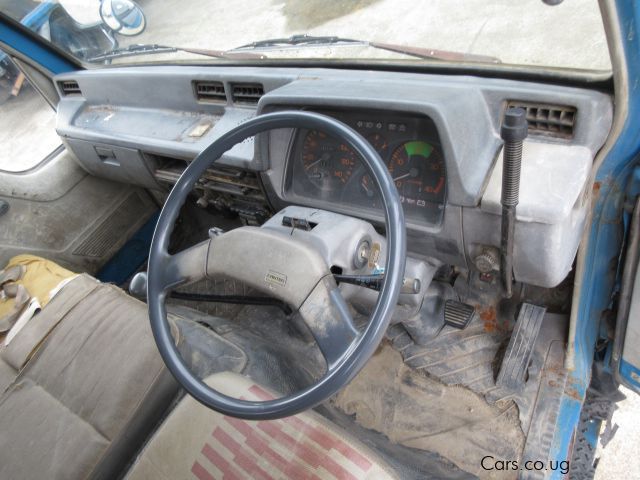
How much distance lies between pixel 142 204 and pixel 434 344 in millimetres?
1705

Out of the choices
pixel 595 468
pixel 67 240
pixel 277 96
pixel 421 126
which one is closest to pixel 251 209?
pixel 277 96

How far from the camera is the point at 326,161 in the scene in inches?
57.0

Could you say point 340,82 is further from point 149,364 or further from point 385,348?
point 385,348

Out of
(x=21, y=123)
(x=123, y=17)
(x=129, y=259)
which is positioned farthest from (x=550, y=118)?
(x=21, y=123)

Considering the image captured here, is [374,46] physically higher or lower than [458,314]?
higher

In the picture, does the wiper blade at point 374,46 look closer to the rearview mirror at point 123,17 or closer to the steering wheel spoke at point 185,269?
the rearview mirror at point 123,17

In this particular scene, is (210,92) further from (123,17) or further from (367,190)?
(367,190)

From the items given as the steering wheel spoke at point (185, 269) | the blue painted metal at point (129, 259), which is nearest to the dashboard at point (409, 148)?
the steering wheel spoke at point (185, 269)

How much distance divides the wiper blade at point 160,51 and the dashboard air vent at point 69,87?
19cm

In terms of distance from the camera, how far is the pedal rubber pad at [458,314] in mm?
1744

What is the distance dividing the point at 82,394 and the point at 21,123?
1.62m

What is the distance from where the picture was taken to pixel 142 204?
102 inches

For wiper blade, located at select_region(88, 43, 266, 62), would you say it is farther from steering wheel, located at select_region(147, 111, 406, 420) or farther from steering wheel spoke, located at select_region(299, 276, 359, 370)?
steering wheel spoke, located at select_region(299, 276, 359, 370)

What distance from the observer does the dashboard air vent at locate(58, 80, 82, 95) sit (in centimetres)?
219
